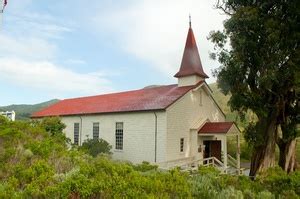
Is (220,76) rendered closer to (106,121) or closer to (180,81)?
(180,81)

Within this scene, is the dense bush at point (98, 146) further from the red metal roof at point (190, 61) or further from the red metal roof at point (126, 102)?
the red metal roof at point (190, 61)

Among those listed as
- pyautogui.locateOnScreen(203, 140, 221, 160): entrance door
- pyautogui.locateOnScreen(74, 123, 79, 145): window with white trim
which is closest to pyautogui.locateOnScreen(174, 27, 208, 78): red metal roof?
pyautogui.locateOnScreen(203, 140, 221, 160): entrance door

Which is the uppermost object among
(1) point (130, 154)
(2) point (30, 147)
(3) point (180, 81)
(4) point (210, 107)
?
(3) point (180, 81)

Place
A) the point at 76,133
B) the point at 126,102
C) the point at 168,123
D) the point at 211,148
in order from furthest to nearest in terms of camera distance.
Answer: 1. the point at 76,133
2. the point at 126,102
3. the point at 211,148
4. the point at 168,123

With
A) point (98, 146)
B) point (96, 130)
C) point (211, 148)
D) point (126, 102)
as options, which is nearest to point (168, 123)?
point (211, 148)

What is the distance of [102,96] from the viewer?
38.8 metres

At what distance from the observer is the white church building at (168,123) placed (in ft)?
86.7

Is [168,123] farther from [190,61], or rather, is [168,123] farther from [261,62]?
[261,62]

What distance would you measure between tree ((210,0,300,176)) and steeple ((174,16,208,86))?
8768mm

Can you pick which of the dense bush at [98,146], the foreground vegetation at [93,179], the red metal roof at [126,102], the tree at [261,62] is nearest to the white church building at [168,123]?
the red metal roof at [126,102]

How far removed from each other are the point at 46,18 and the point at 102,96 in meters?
25.6

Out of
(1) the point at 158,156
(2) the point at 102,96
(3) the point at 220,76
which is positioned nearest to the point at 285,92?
(3) the point at 220,76

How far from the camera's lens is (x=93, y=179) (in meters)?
5.88

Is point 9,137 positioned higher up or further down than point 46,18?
further down
